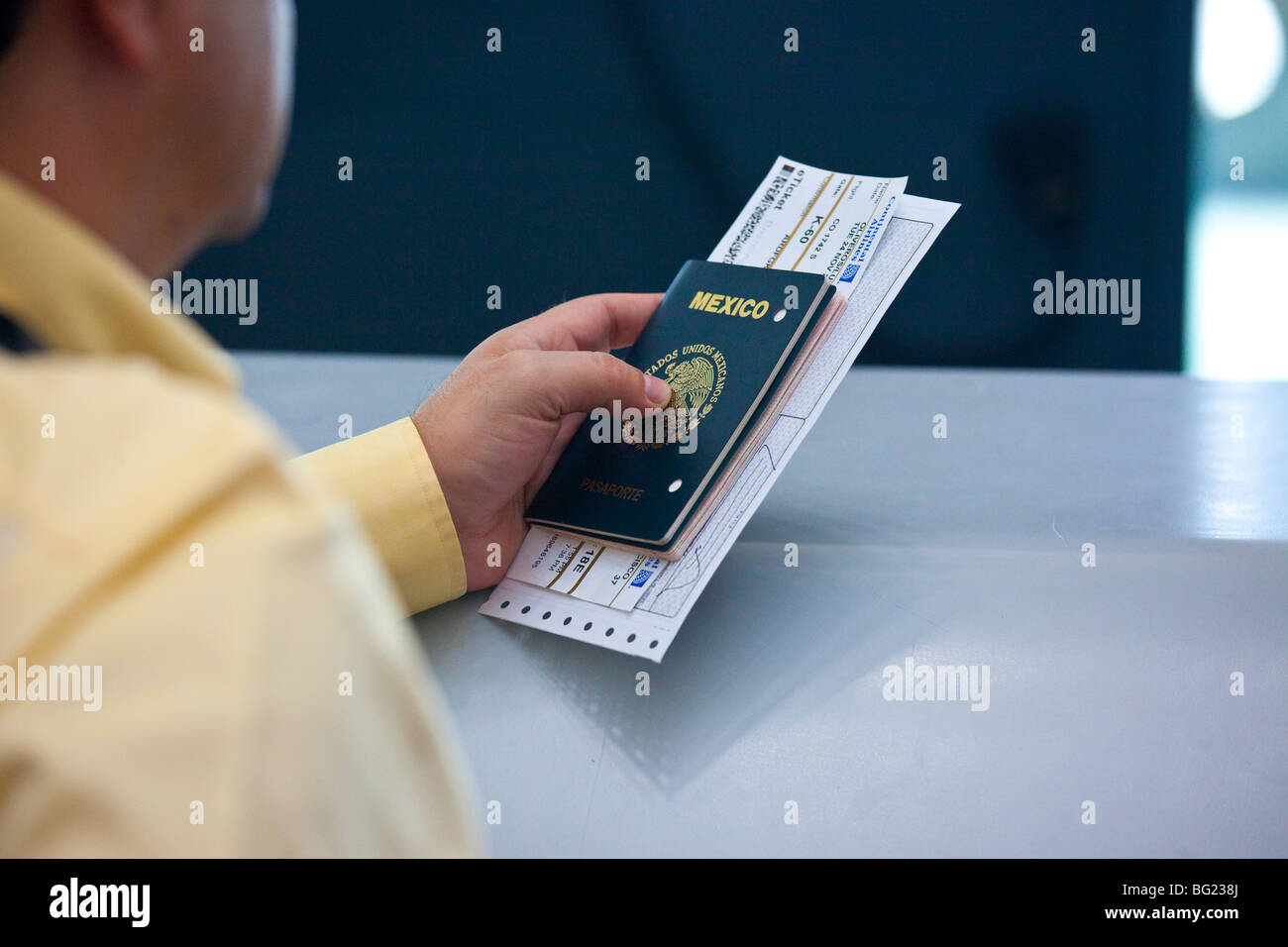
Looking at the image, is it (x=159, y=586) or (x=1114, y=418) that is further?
(x=1114, y=418)

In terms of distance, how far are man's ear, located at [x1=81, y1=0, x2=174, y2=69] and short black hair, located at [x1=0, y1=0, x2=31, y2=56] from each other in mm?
16

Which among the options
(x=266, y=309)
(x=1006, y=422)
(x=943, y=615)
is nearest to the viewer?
(x=943, y=615)

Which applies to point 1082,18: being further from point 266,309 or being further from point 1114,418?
point 266,309

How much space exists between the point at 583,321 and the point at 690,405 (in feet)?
0.52

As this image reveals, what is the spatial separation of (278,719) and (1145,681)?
520 mm

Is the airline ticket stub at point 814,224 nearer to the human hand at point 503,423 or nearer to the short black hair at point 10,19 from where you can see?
the human hand at point 503,423

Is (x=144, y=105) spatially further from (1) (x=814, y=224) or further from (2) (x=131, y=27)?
(1) (x=814, y=224)

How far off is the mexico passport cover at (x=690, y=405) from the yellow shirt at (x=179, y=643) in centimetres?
45

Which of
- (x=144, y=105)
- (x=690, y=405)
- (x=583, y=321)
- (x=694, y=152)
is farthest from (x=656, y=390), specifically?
(x=694, y=152)

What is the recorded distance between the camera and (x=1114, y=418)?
994 millimetres

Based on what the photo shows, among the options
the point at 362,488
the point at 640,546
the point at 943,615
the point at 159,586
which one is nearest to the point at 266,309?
the point at 362,488

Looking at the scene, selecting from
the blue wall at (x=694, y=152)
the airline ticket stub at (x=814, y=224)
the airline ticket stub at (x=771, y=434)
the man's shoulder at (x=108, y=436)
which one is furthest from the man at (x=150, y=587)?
the blue wall at (x=694, y=152)

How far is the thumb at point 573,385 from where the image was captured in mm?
737
